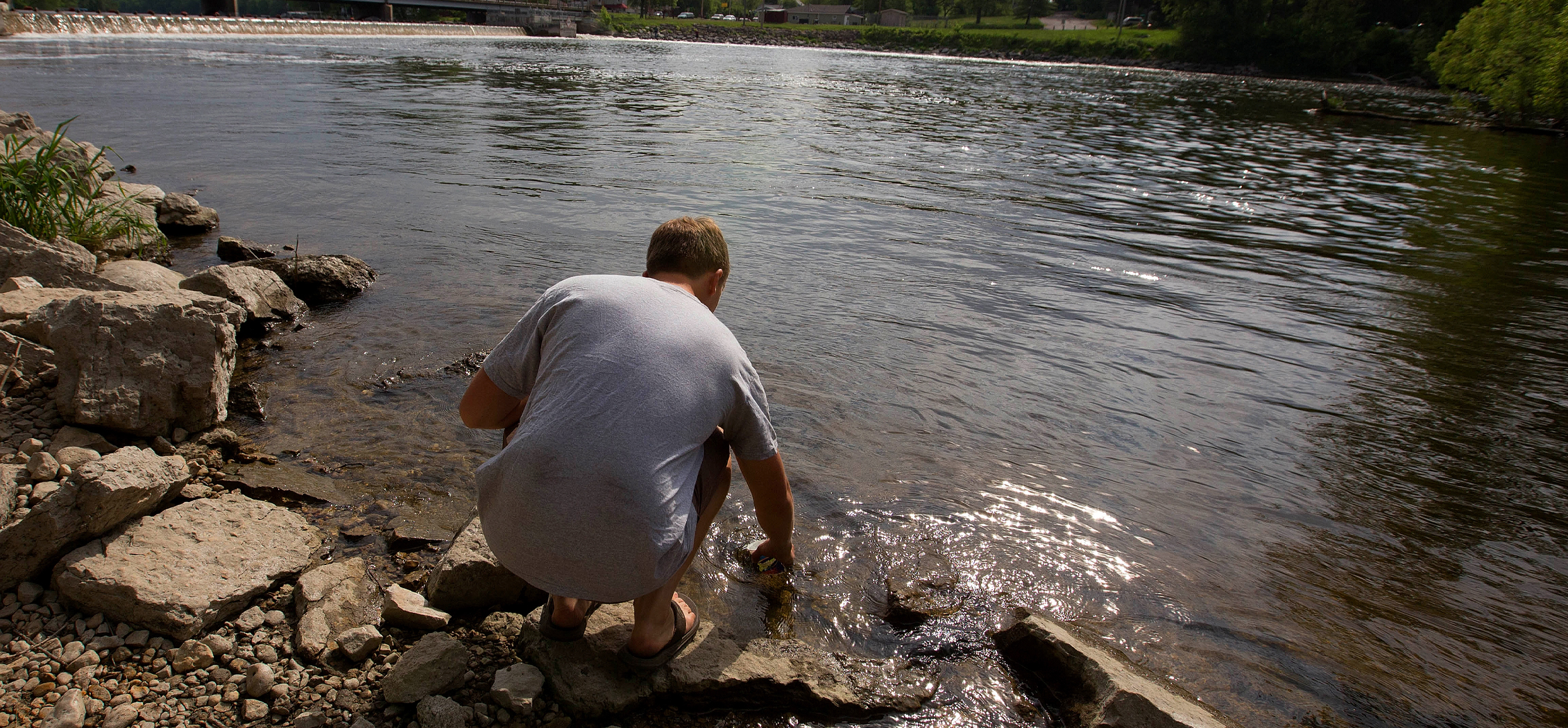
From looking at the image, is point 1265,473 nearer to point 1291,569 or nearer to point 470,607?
point 1291,569

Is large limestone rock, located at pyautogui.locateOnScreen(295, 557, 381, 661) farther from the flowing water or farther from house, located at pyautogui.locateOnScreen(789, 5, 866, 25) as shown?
house, located at pyautogui.locateOnScreen(789, 5, 866, 25)

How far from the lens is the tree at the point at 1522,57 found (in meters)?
27.0

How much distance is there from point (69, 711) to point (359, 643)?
792 millimetres

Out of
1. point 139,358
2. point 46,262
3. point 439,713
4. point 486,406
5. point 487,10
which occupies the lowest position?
point 439,713

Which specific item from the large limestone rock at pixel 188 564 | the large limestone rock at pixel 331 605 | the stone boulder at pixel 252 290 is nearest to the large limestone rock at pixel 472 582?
the large limestone rock at pixel 331 605

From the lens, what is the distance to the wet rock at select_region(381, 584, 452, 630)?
10.1 feet

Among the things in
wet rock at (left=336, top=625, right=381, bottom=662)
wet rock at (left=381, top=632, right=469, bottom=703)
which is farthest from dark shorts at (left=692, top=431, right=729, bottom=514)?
wet rock at (left=336, top=625, right=381, bottom=662)

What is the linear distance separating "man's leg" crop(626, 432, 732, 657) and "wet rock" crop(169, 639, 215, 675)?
1.45 m

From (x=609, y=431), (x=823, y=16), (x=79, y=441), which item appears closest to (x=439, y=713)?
(x=609, y=431)

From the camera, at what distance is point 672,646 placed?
9.53 ft

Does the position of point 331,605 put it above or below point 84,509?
below

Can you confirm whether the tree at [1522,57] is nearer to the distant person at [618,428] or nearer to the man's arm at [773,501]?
the man's arm at [773,501]

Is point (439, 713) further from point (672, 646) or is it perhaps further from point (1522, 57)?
point (1522, 57)

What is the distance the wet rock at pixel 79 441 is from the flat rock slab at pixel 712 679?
252cm
